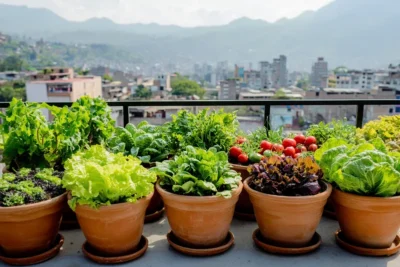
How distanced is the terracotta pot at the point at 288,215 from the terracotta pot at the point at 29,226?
45.7 inches

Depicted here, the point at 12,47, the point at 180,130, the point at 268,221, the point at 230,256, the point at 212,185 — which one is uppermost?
the point at 12,47

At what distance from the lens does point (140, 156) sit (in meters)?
2.70

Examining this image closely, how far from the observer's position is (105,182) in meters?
2.01

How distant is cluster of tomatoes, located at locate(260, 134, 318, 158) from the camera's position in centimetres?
278

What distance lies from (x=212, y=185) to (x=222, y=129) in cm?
79

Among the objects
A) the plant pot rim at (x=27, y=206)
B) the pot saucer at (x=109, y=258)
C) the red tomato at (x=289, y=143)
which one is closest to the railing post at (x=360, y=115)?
the red tomato at (x=289, y=143)

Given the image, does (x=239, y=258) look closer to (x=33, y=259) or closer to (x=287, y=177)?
(x=287, y=177)

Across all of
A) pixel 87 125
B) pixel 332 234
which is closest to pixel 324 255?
pixel 332 234

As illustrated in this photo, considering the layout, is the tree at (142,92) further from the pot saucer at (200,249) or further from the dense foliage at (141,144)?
the pot saucer at (200,249)

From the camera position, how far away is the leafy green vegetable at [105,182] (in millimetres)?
2016

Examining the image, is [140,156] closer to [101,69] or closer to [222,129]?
[222,129]

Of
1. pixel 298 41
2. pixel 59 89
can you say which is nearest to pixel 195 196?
pixel 59 89

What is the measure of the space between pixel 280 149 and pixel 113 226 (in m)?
1.36

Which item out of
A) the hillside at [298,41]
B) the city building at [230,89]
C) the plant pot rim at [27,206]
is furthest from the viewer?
the hillside at [298,41]
